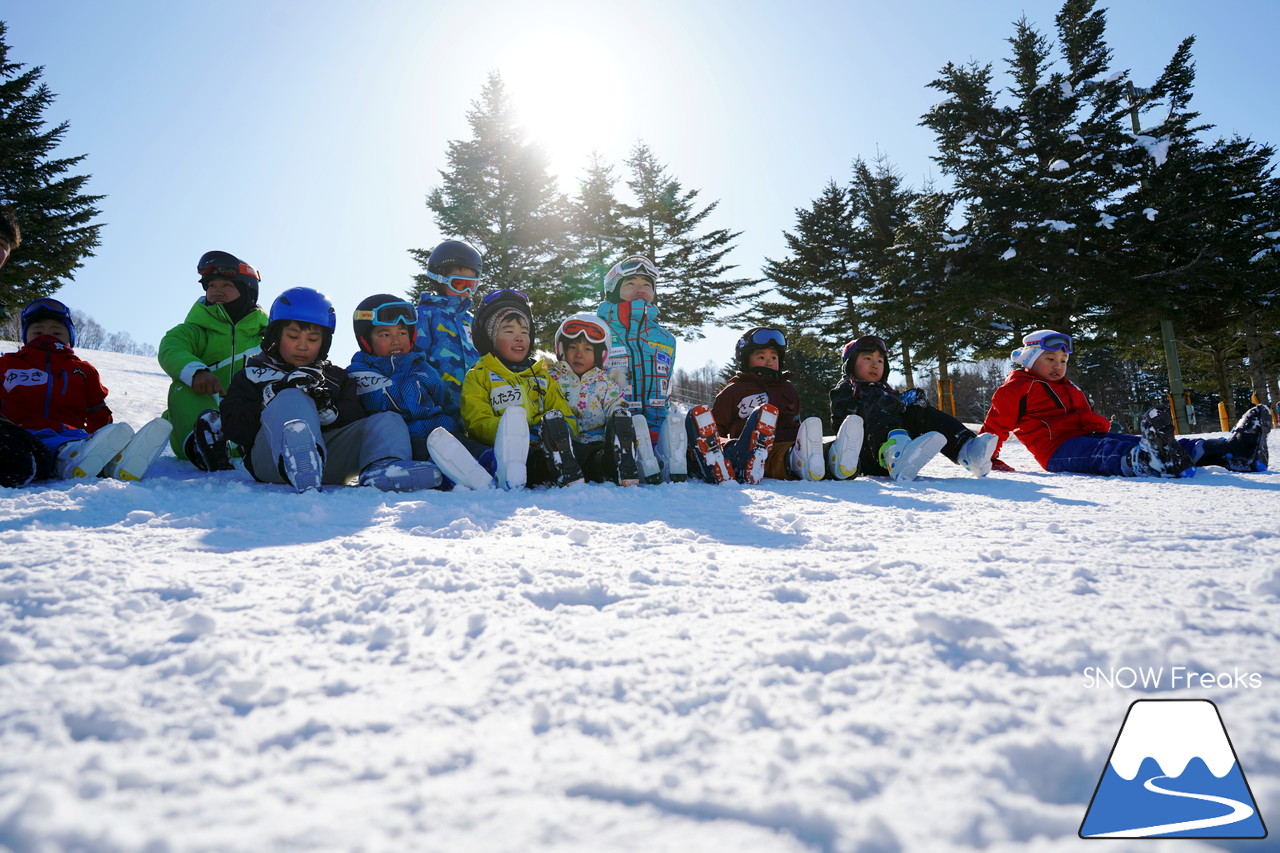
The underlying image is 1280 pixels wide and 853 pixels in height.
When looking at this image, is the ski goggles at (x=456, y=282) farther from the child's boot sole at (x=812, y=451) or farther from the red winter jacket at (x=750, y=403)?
the child's boot sole at (x=812, y=451)

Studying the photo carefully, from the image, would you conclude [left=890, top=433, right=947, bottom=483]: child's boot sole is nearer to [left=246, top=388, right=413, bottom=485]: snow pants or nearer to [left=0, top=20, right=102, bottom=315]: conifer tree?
[left=246, top=388, right=413, bottom=485]: snow pants

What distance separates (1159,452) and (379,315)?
4.90m

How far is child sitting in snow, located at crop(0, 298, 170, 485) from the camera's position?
2852mm

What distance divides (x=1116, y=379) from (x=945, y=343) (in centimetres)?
3294

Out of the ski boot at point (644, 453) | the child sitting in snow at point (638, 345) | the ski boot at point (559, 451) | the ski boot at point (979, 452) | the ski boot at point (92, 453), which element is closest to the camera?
the ski boot at point (92, 453)

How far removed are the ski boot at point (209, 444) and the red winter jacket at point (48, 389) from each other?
67 cm

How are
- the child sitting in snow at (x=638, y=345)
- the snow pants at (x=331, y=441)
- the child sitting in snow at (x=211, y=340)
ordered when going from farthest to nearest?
the child sitting in snow at (x=638, y=345) → the child sitting in snow at (x=211, y=340) → the snow pants at (x=331, y=441)

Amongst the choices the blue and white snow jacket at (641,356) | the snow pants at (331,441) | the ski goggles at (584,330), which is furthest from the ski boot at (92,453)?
the blue and white snow jacket at (641,356)

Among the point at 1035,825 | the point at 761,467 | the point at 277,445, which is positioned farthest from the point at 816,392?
the point at 1035,825

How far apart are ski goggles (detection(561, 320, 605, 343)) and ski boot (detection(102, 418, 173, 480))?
2264mm

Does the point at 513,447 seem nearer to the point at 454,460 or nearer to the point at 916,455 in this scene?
the point at 454,460

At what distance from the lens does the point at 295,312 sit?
10.0 ft

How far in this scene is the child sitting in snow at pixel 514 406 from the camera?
2916 millimetres

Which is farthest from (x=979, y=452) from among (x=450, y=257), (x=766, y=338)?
(x=450, y=257)
